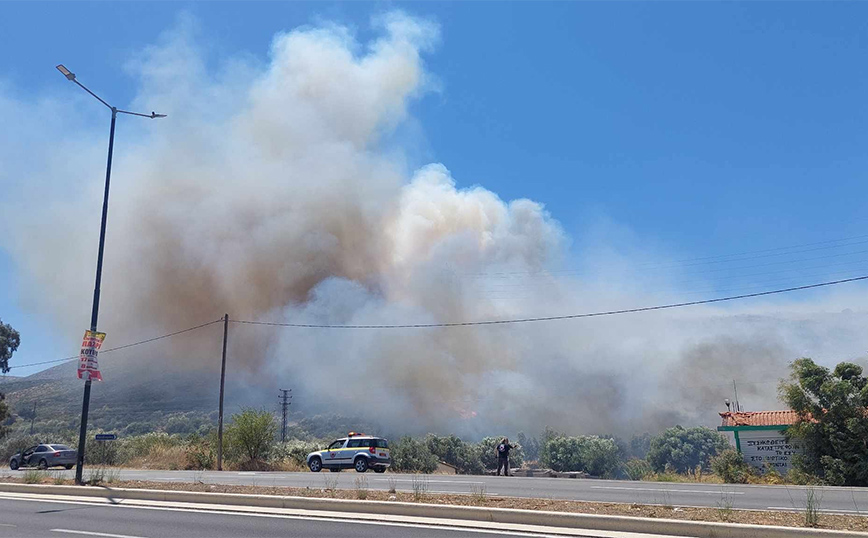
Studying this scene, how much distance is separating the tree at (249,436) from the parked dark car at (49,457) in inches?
242

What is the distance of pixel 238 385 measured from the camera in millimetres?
102250

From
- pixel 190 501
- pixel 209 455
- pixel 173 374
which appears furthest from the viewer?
pixel 173 374

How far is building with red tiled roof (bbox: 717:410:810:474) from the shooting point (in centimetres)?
2600

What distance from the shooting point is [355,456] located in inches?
946

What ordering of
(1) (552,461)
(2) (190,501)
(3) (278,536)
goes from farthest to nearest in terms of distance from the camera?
(1) (552,461), (2) (190,501), (3) (278,536)

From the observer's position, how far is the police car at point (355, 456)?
23.8 m

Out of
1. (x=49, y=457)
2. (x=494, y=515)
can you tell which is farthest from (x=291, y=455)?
(x=494, y=515)

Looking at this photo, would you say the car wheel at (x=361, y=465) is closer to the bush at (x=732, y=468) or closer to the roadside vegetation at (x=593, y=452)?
the roadside vegetation at (x=593, y=452)

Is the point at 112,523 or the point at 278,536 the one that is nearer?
the point at 278,536

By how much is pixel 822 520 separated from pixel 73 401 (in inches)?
3895

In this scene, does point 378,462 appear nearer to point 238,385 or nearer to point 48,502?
point 48,502

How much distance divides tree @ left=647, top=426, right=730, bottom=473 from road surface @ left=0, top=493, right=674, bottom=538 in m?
49.2

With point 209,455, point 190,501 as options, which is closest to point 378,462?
point 209,455

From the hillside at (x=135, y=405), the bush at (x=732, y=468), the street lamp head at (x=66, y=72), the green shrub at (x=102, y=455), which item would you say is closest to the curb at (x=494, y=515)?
the street lamp head at (x=66, y=72)
